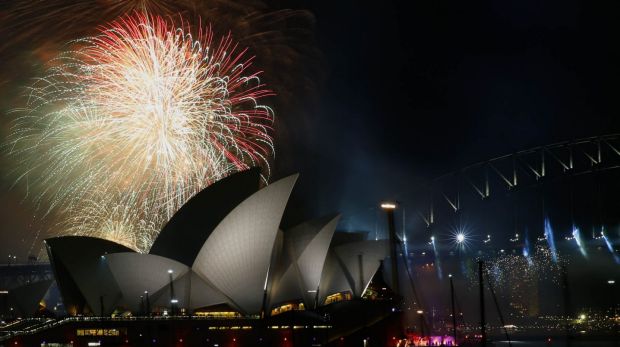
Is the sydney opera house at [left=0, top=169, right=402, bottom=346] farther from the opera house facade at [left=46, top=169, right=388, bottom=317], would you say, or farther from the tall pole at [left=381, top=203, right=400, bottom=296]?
the tall pole at [left=381, top=203, right=400, bottom=296]

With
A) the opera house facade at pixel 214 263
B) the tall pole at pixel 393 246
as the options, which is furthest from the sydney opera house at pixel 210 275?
the tall pole at pixel 393 246

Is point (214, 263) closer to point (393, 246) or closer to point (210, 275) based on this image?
point (210, 275)

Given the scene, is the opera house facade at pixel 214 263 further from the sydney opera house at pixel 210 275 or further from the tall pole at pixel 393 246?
the tall pole at pixel 393 246

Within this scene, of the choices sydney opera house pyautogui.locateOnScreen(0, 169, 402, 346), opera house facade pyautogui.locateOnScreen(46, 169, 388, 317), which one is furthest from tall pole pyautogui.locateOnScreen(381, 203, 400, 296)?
sydney opera house pyautogui.locateOnScreen(0, 169, 402, 346)

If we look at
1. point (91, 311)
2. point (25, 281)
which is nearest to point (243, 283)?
point (91, 311)

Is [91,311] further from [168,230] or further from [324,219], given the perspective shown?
[324,219]

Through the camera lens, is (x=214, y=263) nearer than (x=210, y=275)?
Yes

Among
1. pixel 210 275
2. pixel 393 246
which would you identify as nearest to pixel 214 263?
pixel 210 275

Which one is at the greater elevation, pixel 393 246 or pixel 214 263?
pixel 393 246
